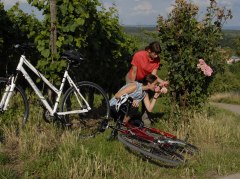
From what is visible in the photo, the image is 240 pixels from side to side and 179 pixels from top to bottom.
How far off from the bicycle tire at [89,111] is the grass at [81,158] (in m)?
0.27

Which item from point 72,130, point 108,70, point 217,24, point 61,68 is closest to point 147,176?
point 72,130

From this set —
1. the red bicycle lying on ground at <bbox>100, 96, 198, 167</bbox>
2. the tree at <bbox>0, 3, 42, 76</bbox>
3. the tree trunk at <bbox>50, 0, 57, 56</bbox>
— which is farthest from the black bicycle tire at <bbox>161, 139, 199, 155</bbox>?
the tree at <bbox>0, 3, 42, 76</bbox>

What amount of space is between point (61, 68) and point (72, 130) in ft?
3.04

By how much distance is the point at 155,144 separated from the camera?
5676mm

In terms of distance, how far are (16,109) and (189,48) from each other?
305 centimetres

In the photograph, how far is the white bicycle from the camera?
6.03 meters

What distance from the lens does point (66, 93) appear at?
20.7ft

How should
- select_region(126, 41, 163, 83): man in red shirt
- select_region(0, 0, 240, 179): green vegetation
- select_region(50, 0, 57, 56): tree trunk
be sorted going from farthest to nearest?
select_region(126, 41, 163, 83): man in red shirt, select_region(50, 0, 57, 56): tree trunk, select_region(0, 0, 240, 179): green vegetation

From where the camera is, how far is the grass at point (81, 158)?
487 cm

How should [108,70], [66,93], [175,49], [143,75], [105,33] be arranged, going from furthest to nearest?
[108,70]
[105,33]
[175,49]
[143,75]
[66,93]

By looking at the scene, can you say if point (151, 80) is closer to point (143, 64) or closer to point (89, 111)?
point (143, 64)

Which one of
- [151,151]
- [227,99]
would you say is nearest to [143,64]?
[151,151]

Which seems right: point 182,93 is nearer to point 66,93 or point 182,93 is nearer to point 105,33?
point 105,33

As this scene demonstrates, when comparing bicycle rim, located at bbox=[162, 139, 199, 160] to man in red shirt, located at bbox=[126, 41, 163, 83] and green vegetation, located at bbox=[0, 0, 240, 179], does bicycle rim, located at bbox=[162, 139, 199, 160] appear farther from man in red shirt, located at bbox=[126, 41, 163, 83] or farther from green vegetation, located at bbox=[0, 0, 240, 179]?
man in red shirt, located at bbox=[126, 41, 163, 83]
